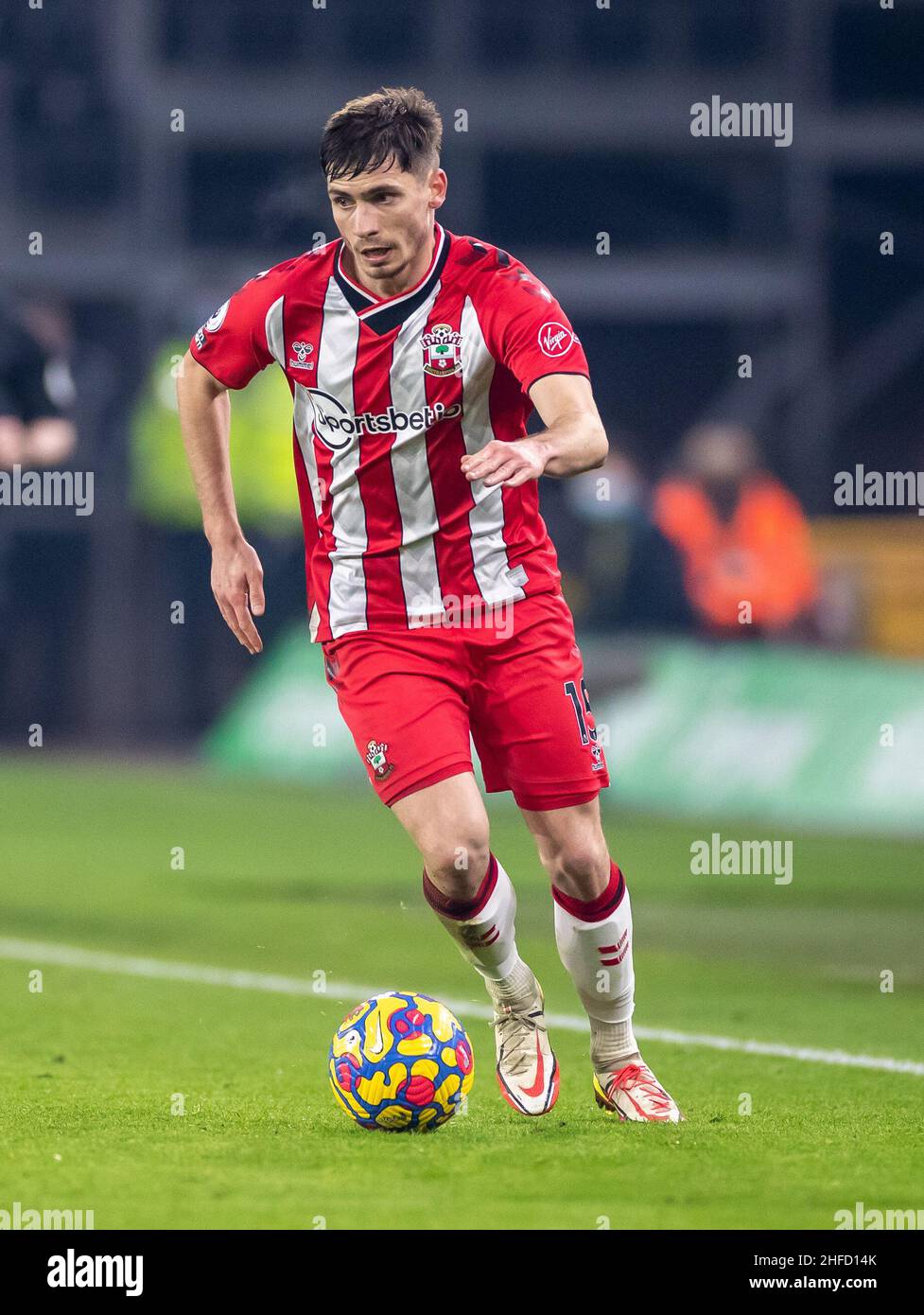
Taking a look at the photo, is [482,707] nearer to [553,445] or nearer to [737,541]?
[553,445]

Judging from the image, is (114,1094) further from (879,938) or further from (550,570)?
(879,938)

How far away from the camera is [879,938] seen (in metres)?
10.1

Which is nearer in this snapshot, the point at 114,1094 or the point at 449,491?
the point at 449,491

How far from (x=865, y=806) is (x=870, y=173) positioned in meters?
12.3

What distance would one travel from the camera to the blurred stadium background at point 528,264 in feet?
69.0

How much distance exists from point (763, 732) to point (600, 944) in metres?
9.70

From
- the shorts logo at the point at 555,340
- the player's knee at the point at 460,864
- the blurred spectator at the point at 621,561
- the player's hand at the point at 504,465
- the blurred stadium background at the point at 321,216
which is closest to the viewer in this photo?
the player's hand at the point at 504,465

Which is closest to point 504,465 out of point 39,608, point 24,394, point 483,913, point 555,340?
point 555,340

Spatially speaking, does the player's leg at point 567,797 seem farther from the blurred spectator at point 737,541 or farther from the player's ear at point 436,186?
the blurred spectator at point 737,541

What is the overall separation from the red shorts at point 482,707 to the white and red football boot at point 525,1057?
0.59 meters

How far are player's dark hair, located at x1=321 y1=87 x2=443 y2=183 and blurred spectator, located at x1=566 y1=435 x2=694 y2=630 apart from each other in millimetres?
15115

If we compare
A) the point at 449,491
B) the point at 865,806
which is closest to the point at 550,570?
the point at 449,491

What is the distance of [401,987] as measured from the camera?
8.69m

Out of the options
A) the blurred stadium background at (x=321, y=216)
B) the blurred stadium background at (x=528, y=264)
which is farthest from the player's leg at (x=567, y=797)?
the blurred stadium background at (x=321, y=216)
